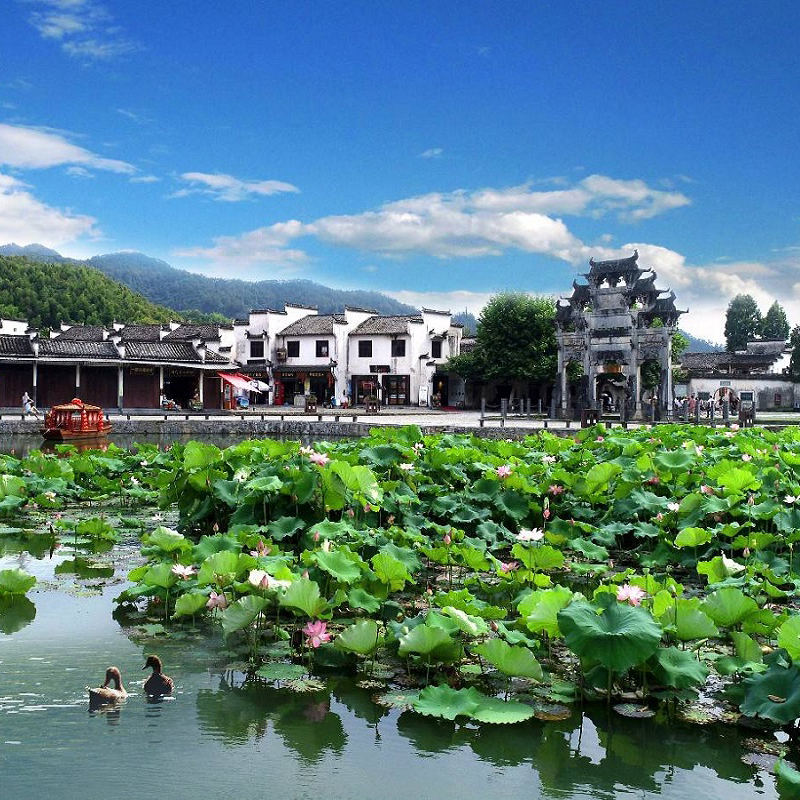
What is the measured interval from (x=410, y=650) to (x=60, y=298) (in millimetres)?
75464

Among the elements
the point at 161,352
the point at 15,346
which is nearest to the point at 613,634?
the point at 15,346

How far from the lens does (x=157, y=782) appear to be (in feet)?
10.4

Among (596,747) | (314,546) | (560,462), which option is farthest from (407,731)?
(560,462)

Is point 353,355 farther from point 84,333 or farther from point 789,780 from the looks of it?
point 789,780

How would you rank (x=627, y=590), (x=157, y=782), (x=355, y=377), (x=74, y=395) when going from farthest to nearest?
(x=355, y=377) → (x=74, y=395) → (x=627, y=590) → (x=157, y=782)

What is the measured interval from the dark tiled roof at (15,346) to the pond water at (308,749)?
117 feet

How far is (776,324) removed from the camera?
213 feet

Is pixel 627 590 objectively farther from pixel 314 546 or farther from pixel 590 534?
pixel 590 534

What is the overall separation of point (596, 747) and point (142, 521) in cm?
616

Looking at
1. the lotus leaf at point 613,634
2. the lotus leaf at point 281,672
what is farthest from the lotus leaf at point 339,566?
the lotus leaf at point 613,634

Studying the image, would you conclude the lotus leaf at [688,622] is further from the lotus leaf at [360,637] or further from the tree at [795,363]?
the tree at [795,363]

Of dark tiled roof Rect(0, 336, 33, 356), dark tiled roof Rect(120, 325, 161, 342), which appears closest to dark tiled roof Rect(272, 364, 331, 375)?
dark tiled roof Rect(120, 325, 161, 342)

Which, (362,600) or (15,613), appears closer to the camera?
(362,600)

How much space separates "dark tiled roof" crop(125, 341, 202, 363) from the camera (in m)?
39.3
